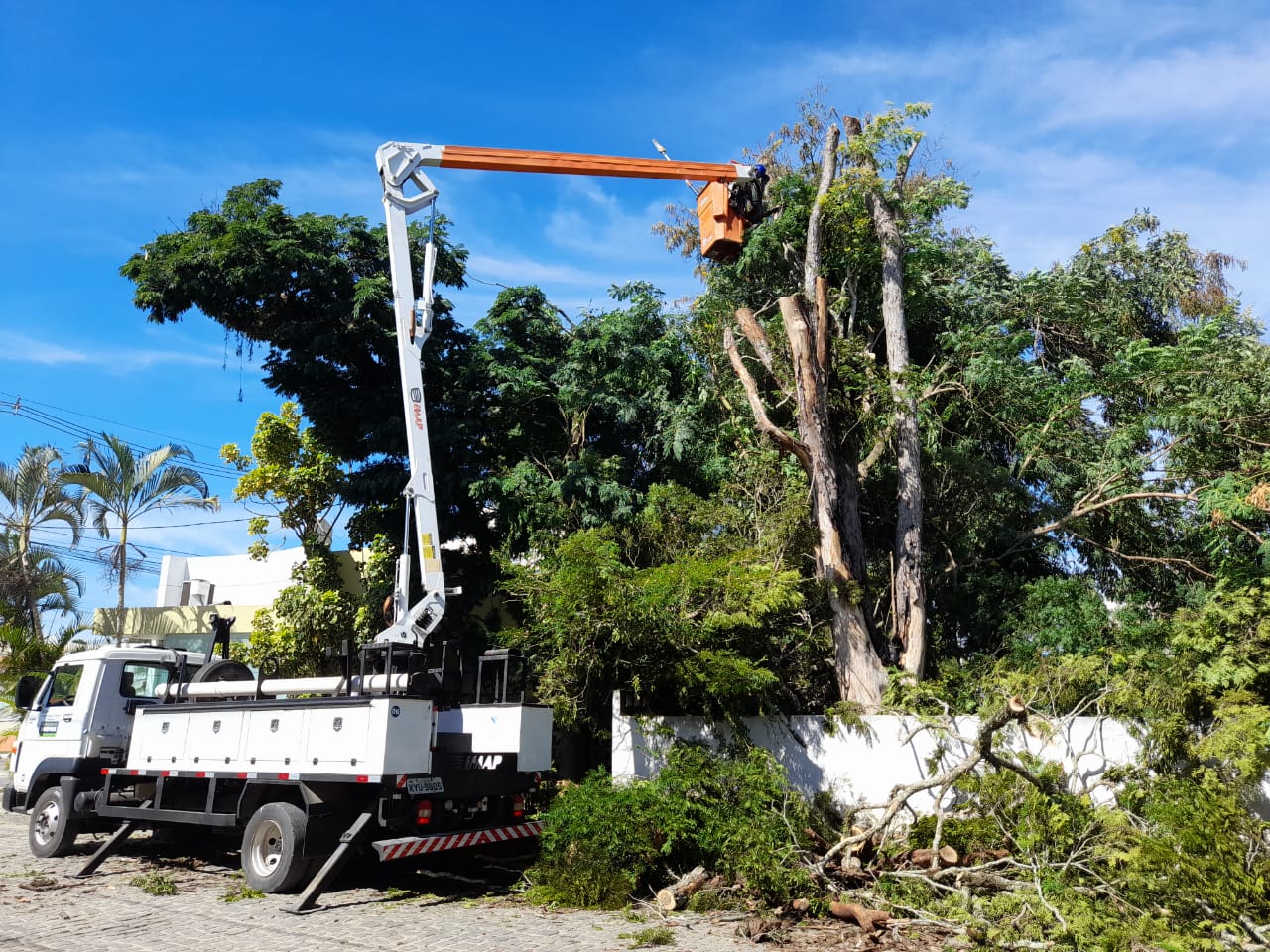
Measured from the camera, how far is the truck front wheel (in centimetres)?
1071

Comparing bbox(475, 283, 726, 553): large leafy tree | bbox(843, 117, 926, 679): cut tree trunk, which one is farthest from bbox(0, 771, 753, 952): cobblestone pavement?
bbox(475, 283, 726, 553): large leafy tree

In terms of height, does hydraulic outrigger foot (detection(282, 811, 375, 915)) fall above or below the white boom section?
below

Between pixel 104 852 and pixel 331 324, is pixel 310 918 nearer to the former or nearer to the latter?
pixel 104 852

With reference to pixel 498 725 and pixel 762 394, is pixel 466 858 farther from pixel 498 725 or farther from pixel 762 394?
pixel 762 394

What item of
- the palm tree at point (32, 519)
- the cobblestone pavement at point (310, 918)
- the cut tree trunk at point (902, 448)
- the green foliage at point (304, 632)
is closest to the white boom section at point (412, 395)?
the cobblestone pavement at point (310, 918)

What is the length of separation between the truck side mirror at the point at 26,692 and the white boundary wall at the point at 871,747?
7.50 meters

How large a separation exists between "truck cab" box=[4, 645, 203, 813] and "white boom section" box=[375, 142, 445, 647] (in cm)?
335

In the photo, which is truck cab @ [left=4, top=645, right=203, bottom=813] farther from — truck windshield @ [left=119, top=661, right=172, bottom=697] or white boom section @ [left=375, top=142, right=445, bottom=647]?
white boom section @ [left=375, top=142, right=445, bottom=647]

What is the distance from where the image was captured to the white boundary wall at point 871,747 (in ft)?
30.8

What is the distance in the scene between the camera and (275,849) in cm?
891

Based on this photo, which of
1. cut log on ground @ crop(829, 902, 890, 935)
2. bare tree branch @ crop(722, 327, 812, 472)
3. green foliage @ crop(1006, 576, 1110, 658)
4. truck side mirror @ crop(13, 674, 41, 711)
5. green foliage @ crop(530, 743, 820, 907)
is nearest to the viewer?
cut log on ground @ crop(829, 902, 890, 935)

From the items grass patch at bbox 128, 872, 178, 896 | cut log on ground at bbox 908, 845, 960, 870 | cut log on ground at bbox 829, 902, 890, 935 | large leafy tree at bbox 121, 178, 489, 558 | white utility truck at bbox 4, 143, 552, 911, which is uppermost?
large leafy tree at bbox 121, 178, 489, 558

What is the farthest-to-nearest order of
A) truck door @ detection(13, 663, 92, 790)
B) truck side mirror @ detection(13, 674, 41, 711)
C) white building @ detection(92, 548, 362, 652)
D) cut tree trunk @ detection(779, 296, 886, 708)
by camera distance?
white building @ detection(92, 548, 362, 652) → cut tree trunk @ detection(779, 296, 886, 708) → truck side mirror @ detection(13, 674, 41, 711) → truck door @ detection(13, 663, 92, 790)

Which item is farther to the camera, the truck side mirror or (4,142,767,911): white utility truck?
the truck side mirror
